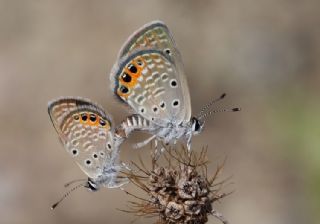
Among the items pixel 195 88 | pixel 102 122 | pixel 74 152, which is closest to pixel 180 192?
pixel 102 122

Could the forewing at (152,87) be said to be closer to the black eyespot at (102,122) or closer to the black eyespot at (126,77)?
the black eyespot at (126,77)

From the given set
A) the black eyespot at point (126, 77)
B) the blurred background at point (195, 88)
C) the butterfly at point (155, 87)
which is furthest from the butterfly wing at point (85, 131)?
the blurred background at point (195, 88)

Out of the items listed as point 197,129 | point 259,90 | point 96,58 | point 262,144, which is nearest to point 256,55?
point 259,90

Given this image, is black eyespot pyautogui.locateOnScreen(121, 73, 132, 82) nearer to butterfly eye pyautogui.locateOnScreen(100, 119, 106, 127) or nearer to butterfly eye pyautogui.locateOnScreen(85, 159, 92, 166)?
butterfly eye pyautogui.locateOnScreen(100, 119, 106, 127)

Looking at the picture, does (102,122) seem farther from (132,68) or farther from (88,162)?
(132,68)

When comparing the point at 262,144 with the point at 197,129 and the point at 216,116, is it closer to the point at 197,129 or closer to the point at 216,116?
the point at 216,116

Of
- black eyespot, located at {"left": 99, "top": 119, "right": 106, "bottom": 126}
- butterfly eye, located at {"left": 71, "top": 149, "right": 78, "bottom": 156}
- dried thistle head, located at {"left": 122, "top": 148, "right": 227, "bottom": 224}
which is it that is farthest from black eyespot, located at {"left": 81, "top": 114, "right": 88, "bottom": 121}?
dried thistle head, located at {"left": 122, "top": 148, "right": 227, "bottom": 224}
